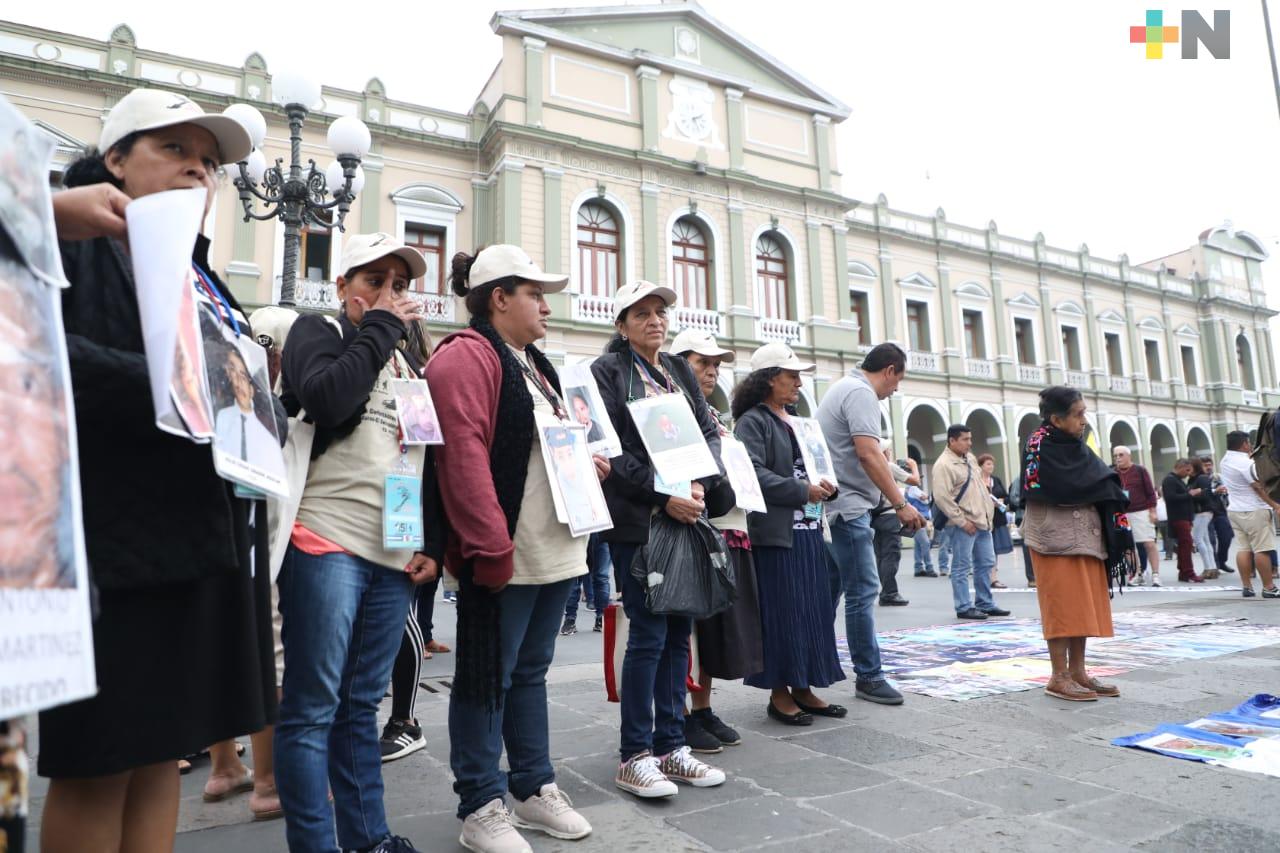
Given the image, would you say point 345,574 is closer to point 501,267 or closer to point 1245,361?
point 501,267

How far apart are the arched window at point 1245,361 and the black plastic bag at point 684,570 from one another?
34.0 meters

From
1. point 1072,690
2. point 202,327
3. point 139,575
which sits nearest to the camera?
point 139,575

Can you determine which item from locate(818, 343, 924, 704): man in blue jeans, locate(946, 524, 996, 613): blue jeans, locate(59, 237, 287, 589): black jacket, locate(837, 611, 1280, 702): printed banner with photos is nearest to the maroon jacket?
locate(837, 611, 1280, 702): printed banner with photos

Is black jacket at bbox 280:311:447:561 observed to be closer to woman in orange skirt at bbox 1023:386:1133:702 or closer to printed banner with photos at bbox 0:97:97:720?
printed banner with photos at bbox 0:97:97:720

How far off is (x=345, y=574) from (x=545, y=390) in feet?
2.70

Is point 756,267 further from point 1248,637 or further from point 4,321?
point 4,321

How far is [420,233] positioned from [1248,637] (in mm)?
14834

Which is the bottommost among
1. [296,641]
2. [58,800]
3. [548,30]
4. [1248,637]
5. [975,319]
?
[1248,637]

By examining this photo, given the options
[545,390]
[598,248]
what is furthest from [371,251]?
[598,248]

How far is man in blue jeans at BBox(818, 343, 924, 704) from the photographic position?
383cm

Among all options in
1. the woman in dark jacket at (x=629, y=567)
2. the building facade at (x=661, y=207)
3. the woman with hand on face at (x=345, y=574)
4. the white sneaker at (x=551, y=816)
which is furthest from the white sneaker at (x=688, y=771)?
the building facade at (x=661, y=207)

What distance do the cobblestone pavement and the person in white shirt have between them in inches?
189

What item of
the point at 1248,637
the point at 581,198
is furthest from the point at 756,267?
the point at 1248,637

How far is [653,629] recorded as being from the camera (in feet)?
8.65
